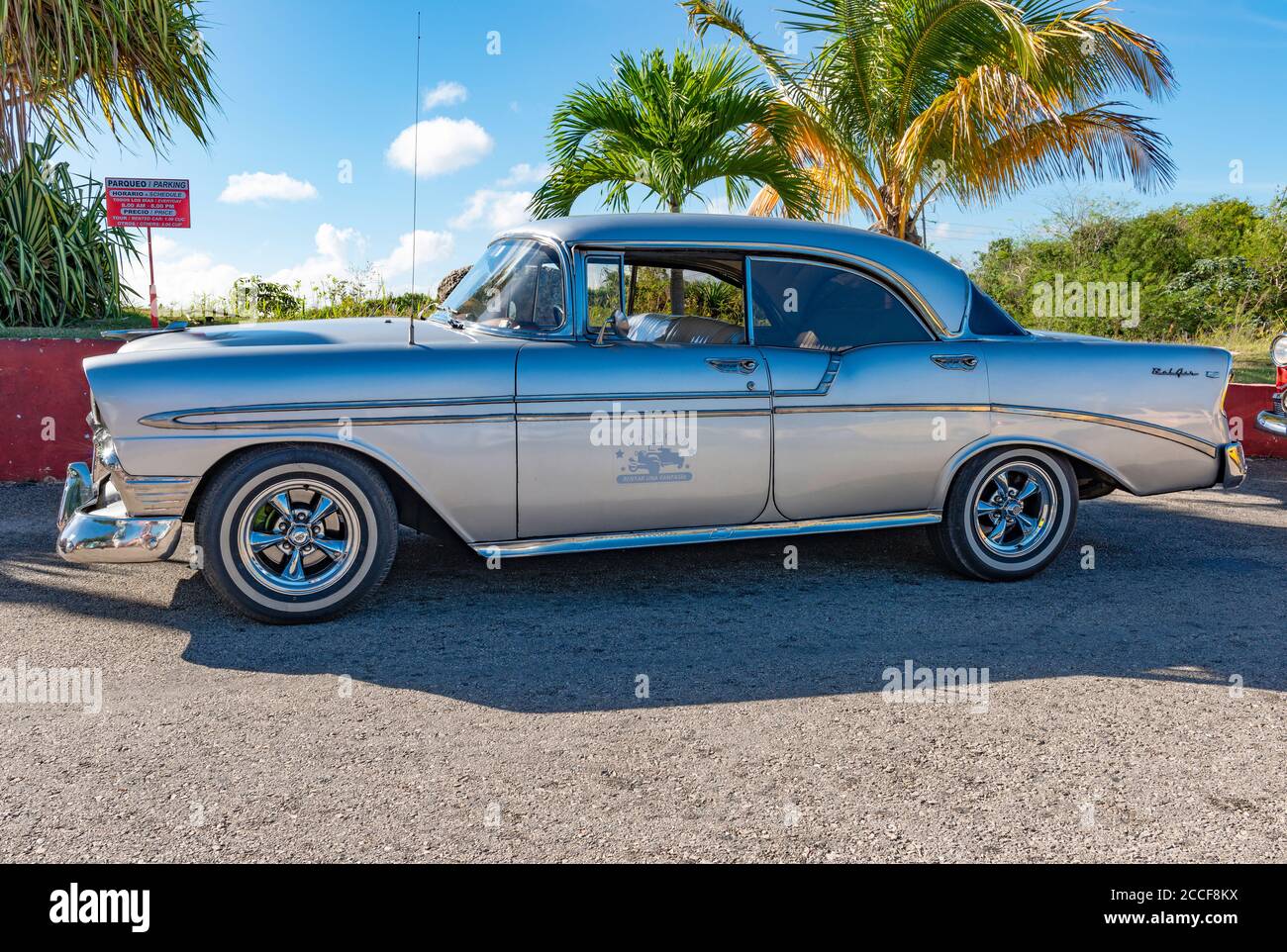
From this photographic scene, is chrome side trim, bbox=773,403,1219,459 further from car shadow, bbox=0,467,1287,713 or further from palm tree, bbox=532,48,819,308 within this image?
palm tree, bbox=532,48,819,308

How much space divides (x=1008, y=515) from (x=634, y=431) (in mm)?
2086

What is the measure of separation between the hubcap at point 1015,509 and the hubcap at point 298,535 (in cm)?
310

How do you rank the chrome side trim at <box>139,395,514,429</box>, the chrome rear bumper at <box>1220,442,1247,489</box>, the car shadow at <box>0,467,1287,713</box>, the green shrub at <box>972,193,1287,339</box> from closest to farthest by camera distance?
the car shadow at <box>0,467,1287,713</box> < the chrome side trim at <box>139,395,514,429</box> < the chrome rear bumper at <box>1220,442,1247,489</box> < the green shrub at <box>972,193,1287,339</box>

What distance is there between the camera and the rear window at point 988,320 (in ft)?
18.0

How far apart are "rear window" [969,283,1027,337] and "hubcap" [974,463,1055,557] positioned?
708 millimetres

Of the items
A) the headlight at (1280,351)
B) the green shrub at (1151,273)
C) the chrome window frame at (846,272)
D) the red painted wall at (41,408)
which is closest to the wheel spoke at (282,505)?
the chrome window frame at (846,272)

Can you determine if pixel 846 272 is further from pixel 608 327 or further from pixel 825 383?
pixel 608 327

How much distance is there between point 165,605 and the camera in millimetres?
4840

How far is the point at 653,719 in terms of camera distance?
3604 mm

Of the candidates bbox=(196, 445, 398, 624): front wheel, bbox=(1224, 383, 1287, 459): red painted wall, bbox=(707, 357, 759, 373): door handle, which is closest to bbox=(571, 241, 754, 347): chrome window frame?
bbox=(707, 357, 759, 373): door handle

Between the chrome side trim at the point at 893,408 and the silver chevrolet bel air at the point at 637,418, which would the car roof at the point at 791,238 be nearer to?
the silver chevrolet bel air at the point at 637,418

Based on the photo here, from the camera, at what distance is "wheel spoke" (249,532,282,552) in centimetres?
442
